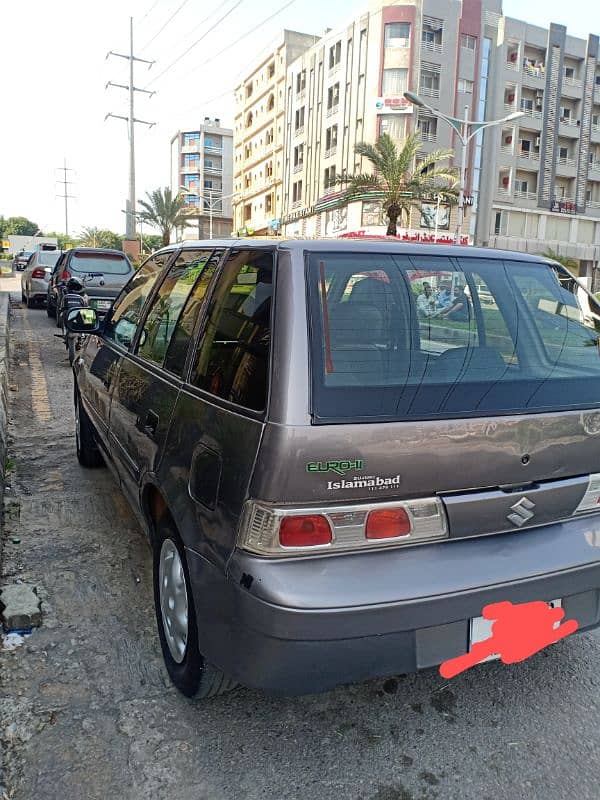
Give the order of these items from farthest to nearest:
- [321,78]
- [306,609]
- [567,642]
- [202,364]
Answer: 1. [321,78]
2. [567,642]
3. [202,364]
4. [306,609]

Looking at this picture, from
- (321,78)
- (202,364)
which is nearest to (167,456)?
(202,364)

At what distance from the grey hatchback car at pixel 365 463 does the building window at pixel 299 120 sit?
57.3 metres

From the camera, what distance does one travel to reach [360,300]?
2320 millimetres

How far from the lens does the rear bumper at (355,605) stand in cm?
198

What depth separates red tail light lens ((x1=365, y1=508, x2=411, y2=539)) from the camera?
205 centimetres

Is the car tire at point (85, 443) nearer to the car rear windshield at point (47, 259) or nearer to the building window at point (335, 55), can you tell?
the car rear windshield at point (47, 259)

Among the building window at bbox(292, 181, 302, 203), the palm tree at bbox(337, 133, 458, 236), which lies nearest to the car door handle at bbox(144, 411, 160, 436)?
the palm tree at bbox(337, 133, 458, 236)

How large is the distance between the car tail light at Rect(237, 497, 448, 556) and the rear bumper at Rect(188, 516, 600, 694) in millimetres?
40

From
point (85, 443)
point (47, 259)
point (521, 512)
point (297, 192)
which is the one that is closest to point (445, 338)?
point (521, 512)

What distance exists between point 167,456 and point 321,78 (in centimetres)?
5484

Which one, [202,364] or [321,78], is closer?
[202,364]

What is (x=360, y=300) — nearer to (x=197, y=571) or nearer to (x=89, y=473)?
(x=197, y=571)

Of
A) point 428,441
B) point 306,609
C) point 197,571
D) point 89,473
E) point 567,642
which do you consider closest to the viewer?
point 306,609

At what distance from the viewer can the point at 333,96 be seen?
49.9 m
